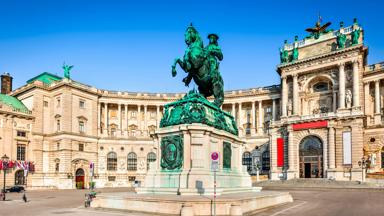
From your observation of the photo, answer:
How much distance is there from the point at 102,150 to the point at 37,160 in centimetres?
1424

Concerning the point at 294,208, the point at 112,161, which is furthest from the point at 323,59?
the point at 294,208

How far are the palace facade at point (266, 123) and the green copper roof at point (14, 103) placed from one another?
317 mm

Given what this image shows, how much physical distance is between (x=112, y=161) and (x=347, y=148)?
49.0 m

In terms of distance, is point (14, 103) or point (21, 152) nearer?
point (21, 152)

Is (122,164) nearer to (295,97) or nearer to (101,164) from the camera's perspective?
(101,164)

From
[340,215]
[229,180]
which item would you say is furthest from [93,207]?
[340,215]

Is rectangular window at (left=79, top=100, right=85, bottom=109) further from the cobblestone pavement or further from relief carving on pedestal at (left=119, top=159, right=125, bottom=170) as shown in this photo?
the cobblestone pavement

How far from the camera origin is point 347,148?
6719 centimetres

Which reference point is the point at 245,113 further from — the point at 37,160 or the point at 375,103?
the point at 37,160

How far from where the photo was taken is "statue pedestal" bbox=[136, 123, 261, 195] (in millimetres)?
20828

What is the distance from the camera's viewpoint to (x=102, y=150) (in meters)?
84.2

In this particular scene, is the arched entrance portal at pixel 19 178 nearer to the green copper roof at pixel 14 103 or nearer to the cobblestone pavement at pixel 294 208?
the green copper roof at pixel 14 103

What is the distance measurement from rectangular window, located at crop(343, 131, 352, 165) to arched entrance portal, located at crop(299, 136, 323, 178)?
4718mm

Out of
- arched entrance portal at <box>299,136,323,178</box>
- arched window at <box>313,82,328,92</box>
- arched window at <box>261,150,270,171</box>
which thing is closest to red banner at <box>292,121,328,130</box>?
arched entrance portal at <box>299,136,323,178</box>
